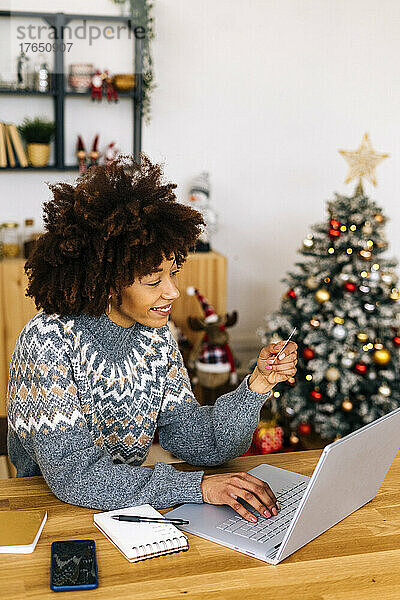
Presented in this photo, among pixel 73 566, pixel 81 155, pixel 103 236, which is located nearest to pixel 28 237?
pixel 81 155

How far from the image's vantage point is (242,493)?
1.44 meters

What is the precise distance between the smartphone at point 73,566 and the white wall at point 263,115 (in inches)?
118

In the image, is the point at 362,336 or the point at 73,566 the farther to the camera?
the point at 362,336

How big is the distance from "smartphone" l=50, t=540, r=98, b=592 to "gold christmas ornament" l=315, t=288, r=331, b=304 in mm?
2277

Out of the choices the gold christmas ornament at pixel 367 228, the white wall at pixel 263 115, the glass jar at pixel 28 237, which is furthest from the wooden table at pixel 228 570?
the white wall at pixel 263 115

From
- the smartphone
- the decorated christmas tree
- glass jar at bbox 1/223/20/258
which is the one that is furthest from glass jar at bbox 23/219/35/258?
the smartphone

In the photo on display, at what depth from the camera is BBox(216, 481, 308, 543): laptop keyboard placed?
1.34 meters

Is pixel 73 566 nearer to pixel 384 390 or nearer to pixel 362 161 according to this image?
pixel 384 390

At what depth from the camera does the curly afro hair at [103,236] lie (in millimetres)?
1528

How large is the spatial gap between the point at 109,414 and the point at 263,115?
116 inches

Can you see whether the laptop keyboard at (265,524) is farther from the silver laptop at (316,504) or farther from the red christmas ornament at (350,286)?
the red christmas ornament at (350,286)

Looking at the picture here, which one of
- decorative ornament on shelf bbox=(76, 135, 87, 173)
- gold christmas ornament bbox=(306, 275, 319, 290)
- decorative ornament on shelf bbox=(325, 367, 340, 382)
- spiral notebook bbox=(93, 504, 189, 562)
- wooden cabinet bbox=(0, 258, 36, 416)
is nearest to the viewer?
spiral notebook bbox=(93, 504, 189, 562)

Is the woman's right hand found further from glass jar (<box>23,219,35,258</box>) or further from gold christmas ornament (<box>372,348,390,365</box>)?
glass jar (<box>23,219,35,258</box>)

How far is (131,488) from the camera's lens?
1.46 meters
